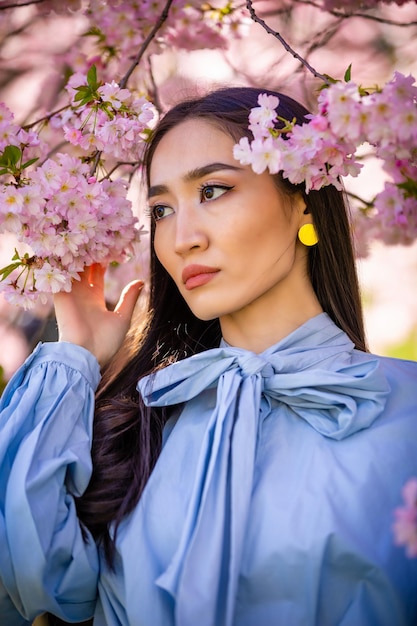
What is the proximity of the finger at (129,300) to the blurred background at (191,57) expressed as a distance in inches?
18.1

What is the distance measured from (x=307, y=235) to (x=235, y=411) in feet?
1.47

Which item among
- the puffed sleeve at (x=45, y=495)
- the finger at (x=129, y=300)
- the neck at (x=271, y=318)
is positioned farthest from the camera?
the finger at (x=129, y=300)

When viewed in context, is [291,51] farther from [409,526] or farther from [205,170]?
[409,526]

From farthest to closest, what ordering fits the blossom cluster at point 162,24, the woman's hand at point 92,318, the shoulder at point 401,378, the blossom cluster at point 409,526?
the blossom cluster at point 162,24 < the woman's hand at point 92,318 < the shoulder at point 401,378 < the blossom cluster at point 409,526

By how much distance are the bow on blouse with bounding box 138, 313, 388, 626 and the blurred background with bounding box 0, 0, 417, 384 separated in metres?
1.00

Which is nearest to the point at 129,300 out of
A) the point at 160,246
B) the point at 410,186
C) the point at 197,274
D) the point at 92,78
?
the point at 160,246

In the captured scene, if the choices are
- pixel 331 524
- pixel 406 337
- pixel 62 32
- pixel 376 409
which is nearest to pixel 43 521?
pixel 331 524

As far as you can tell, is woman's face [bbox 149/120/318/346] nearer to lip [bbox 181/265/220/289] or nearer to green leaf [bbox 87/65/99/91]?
lip [bbox 181/265/220/289]

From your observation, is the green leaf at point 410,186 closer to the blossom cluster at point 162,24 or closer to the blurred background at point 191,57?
the blurred background at point 191,57

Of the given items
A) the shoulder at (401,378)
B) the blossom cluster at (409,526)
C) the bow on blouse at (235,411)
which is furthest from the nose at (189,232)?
the blossom cluster at (409,526)

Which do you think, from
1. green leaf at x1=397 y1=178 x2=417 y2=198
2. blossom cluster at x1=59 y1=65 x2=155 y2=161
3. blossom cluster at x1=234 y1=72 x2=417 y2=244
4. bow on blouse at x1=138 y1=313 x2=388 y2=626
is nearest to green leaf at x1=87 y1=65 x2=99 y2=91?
blossom cluster at x1=59 y1=65 x2=155 y2=161

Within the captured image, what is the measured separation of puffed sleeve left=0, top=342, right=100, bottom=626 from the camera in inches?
66.7

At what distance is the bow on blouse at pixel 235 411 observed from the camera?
5.16 feet

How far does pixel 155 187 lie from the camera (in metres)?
1.97
